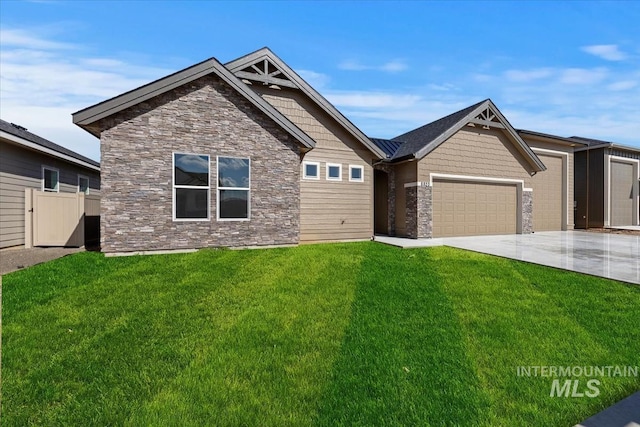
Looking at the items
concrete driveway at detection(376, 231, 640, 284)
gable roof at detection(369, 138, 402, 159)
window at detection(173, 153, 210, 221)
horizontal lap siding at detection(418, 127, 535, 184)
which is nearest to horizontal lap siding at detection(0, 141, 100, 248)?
window at detection(173, 153, 210, 221)

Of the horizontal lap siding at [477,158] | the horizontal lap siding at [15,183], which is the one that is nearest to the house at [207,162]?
the horizontal lap siding at [15,183]

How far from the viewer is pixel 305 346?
12.5 feet

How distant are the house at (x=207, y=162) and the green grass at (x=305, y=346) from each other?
9.68 ft

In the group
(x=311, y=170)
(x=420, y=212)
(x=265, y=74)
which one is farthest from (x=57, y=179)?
(x=420, y=212)

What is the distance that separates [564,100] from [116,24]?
1902cm

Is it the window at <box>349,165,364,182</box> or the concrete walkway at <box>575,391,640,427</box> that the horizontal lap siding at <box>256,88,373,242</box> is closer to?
the window at <box>349,165,364,182</box>

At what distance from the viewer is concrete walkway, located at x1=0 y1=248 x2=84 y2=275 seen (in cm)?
808

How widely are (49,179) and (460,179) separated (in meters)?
18.8

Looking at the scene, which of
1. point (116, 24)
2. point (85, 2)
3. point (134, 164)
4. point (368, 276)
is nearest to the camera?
point (368, 276)

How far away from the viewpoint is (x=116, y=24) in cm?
894

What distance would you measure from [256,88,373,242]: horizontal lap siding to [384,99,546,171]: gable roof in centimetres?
275

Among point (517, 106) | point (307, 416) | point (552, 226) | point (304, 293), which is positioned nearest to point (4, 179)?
point (304, 293)

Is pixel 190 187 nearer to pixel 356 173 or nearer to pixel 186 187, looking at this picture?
pixel 186 187

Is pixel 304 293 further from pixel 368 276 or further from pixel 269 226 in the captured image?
pixel 269 226
